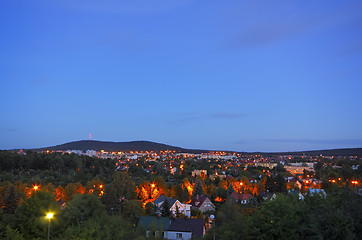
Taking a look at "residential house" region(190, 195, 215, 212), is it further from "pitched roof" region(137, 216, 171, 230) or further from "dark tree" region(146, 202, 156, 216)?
"pitched roof" region(137, 216, 171, 230)

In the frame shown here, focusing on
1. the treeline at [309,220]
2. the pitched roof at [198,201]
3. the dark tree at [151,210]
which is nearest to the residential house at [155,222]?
the dark tree at [151,210]

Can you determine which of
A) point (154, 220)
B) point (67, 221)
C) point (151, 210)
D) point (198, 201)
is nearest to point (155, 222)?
point (154, 220)

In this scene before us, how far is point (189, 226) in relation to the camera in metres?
25.8

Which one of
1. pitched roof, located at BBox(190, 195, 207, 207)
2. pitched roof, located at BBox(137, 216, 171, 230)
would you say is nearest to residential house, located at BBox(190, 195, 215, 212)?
pitched roof, located at BBox(190, 195, 207, 207)

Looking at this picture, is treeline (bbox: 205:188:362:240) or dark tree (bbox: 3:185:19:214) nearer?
treeline (bbox: 205:188:362:240)

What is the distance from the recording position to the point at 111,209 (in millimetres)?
33188

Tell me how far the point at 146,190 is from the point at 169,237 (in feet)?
73.6

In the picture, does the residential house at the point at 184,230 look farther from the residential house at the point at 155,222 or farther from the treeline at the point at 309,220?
the treeline at the point at 309,220

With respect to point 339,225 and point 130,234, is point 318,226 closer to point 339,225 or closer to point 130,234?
point 339,225

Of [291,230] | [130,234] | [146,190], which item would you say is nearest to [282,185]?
[146,190]

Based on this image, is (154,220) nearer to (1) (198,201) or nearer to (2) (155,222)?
(2) (155,222)

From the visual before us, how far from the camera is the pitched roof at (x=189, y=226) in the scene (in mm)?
25219

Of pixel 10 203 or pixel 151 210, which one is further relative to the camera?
pixel 151 210

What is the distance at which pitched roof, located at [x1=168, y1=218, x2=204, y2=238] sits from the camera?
82.7 feet
